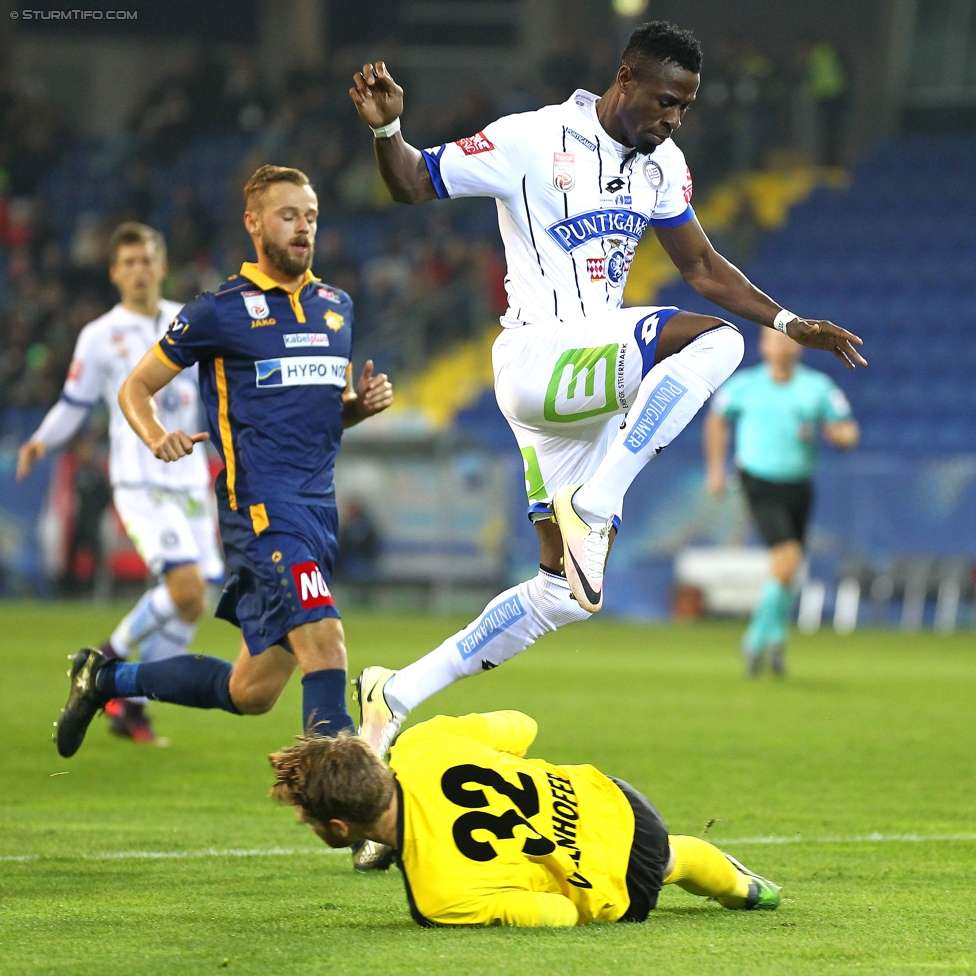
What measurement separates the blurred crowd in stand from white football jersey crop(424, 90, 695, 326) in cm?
1522

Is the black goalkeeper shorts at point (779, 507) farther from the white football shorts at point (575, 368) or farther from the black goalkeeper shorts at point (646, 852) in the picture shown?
the black goalkeeper shorts at point (646, 852)

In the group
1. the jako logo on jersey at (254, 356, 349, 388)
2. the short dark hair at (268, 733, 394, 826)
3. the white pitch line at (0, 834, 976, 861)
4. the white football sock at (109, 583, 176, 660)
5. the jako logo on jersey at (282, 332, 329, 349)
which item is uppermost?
the jako logo on jersey at (282, 332, 329, 349)

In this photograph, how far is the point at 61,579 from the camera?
20.3 metres

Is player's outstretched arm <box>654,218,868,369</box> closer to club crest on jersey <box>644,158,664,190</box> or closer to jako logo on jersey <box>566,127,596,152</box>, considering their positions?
club crest on jersey <box>644,158,664,190</box>

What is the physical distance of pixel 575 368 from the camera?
5.28m

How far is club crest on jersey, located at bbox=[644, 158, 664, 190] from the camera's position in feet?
A: 18.2

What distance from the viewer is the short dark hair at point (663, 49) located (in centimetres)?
526

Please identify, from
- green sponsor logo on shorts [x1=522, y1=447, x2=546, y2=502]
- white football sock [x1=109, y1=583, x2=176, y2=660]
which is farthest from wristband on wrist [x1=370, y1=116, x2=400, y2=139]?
white football sock [x1=109, y1=583, x2=176, y2=660]

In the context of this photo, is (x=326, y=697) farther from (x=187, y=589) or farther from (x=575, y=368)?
(x=187, y=589)

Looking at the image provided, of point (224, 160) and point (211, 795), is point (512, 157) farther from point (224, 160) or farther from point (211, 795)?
point (224, 160)

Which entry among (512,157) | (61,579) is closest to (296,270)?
(512,157)

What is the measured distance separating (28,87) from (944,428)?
17.0 meters

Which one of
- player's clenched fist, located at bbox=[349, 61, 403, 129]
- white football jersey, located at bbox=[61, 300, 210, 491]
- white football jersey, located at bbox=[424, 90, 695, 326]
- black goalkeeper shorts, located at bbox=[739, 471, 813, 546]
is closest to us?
player's clenched fist, located at bbox=[349, 61, 403, 129]

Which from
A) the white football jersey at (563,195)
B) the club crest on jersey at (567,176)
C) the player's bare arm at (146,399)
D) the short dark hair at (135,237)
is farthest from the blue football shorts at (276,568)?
the short dark hair at (135,237)
